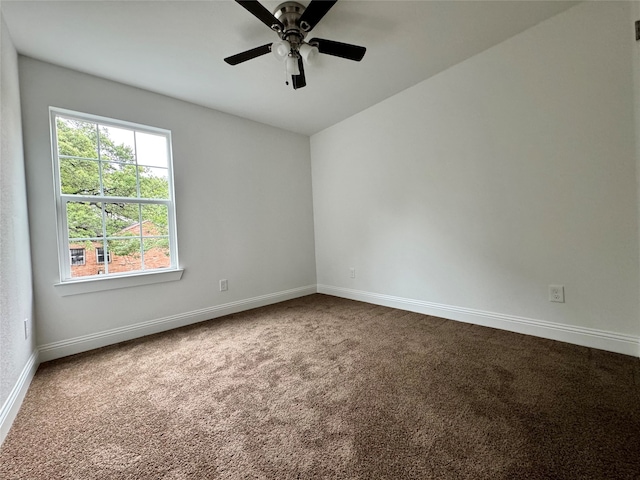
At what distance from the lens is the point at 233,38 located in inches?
77.9

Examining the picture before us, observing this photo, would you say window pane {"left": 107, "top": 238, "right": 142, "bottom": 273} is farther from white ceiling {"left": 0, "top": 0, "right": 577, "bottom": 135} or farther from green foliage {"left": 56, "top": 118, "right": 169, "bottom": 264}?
white ceiling {"left": 0, "top": 0, "right": 577, "bottom": 135}

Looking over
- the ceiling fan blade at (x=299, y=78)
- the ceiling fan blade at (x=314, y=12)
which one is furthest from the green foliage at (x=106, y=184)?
the ceiling fan blade at (x=314, y=12)

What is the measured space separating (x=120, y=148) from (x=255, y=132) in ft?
4.88

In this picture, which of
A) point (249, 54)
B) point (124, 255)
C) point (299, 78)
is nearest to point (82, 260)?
point (124, 255)

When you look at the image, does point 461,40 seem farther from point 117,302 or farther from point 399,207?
point 117,302

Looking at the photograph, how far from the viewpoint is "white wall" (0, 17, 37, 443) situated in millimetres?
1403

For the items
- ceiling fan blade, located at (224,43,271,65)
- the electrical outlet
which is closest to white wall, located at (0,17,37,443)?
ceiling fan blade, located at (224,43,271,65)

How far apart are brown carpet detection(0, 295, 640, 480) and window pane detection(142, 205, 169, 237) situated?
110 centimetres

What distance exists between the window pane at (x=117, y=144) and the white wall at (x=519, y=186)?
8.17 feet

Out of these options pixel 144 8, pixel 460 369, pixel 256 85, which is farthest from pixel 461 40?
pixel 460 369

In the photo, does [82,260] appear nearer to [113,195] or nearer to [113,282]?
[113,282]

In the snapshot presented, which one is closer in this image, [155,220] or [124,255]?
[124,255]

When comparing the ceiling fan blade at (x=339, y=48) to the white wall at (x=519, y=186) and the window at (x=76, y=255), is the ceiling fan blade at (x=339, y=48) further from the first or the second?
the window at (x=76, y=255)

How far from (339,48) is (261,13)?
542mm
